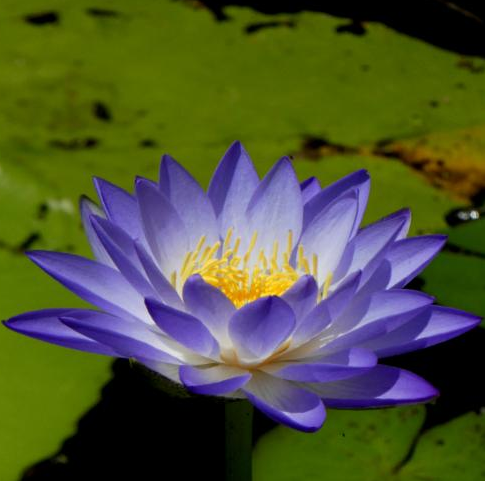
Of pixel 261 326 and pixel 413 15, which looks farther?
pixel 413 15

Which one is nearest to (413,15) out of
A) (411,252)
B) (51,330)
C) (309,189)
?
(309,189)

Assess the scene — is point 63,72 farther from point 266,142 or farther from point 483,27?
point 483,27

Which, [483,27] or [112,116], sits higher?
[483,27]

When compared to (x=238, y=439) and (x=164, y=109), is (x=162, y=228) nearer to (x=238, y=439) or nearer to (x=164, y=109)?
(x=238, y=439)

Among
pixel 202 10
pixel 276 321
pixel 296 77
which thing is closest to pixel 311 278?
pixel 276 321

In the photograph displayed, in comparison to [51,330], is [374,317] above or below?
above

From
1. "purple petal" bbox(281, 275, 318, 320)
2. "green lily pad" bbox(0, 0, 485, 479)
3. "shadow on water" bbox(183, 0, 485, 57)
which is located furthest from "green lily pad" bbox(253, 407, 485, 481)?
"shadow on water" bbox(183, 0, 485, 57)

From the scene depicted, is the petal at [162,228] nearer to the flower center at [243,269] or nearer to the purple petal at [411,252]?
the flower center at [243,269]
